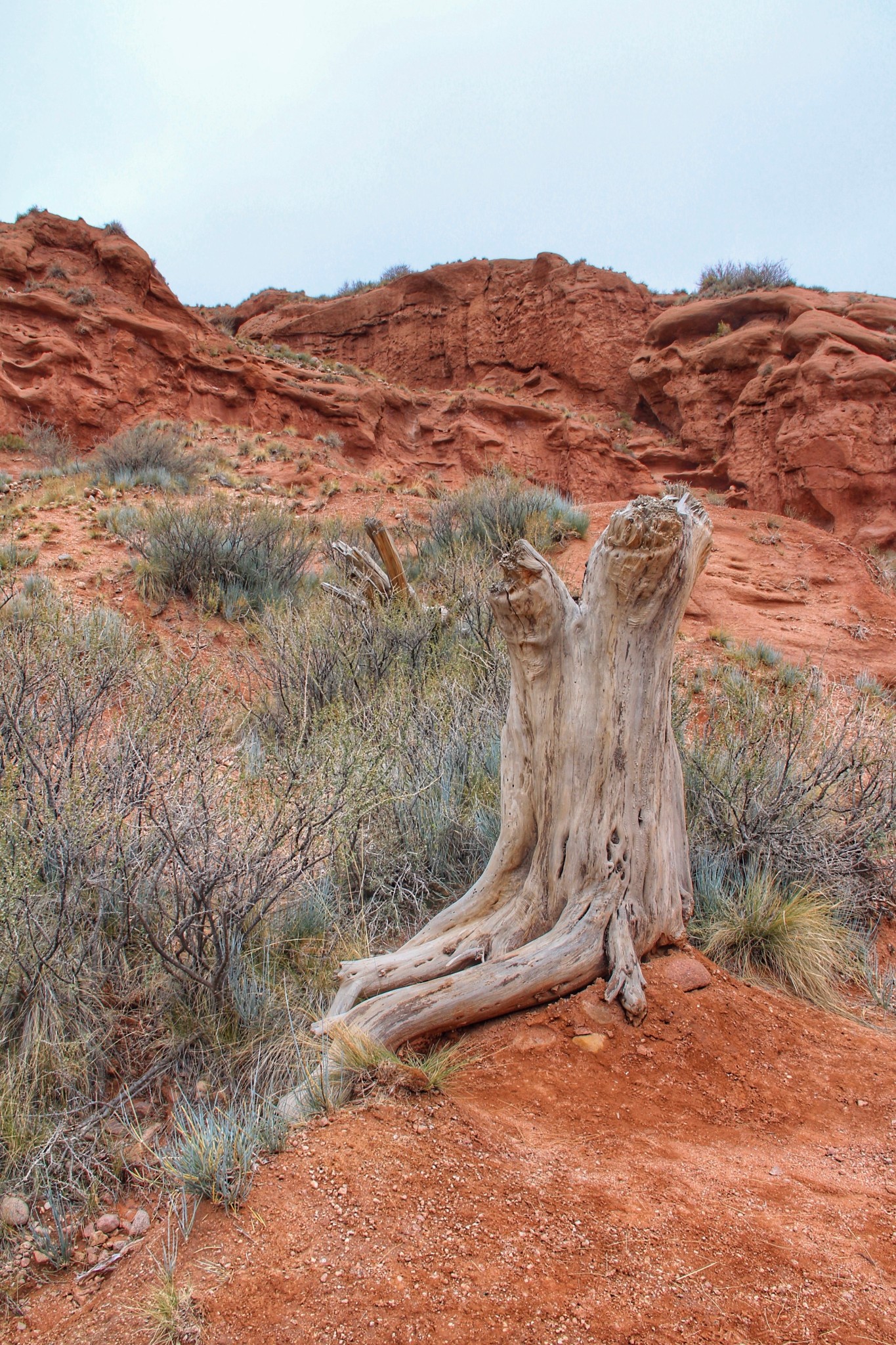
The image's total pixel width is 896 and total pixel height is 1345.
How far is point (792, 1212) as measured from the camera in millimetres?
1916

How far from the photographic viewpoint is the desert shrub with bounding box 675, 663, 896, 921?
4180 mm

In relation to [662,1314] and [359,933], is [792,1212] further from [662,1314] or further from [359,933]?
[359,933]

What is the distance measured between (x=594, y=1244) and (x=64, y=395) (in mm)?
18312

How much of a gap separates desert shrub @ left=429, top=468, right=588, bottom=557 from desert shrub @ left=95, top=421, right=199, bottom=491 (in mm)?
4520

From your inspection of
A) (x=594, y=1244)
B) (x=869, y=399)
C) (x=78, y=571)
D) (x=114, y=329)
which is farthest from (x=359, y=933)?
(x=114, y=329)

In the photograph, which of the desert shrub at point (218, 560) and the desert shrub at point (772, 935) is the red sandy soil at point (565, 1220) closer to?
the desert shrub at point (772, 935)

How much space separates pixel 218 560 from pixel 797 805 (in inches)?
275

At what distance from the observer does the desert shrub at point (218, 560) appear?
8625 mm

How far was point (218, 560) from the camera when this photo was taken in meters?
8.95

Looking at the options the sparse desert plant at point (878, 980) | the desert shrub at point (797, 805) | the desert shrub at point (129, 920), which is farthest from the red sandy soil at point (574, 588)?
the desert shrub at point (797, 805)

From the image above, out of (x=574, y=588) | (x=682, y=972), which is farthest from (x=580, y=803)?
(x=574, y=588)

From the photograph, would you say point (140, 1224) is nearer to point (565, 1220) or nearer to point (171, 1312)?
point (171, 1312)

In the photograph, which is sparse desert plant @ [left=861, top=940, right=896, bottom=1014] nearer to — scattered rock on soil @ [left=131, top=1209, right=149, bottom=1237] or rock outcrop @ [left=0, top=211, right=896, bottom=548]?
scattered rock on soil @ [left=131, top=1209, right=149, bottom=1237]

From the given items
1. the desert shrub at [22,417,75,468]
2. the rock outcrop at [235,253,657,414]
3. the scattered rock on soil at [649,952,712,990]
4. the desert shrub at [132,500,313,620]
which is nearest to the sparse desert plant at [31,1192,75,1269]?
the scattered rock on soil at [649,952,712,990]
